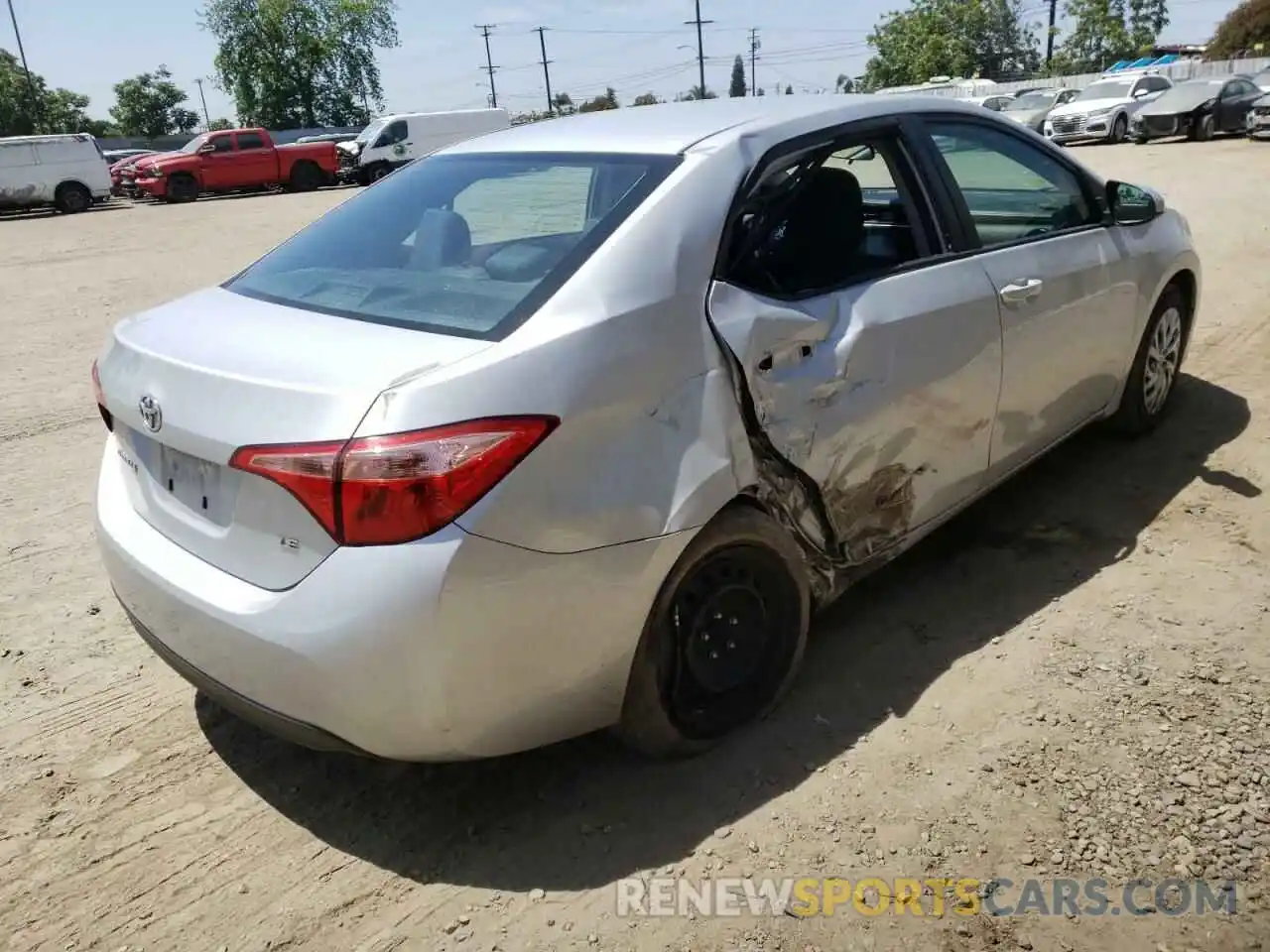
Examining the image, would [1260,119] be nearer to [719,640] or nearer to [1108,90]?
[1108,90]

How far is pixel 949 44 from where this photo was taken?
7050 centimetres

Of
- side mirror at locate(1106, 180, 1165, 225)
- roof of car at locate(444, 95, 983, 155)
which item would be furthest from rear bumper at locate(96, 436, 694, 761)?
side mirror at locate(1106, 180, 1165, 225)

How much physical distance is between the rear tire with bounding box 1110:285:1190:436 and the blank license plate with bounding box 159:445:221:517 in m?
3.85

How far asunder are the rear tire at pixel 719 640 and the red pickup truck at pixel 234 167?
31079 mm

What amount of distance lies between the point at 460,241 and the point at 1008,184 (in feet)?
7.56

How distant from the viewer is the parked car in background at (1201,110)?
24828 millimetres

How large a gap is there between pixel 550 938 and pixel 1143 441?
3.85m

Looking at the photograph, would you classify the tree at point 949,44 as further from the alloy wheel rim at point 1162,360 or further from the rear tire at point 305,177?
the alloy wheel rim at point 1162,360

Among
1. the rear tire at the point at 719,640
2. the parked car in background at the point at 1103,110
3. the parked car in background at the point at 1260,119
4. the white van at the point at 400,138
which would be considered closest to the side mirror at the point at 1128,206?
the rear tire at the point at 719,640

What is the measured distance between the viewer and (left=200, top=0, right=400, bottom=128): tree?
5994 cm

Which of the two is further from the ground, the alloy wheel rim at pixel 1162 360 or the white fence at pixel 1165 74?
the alloy wheel rim at pixel 1162 360

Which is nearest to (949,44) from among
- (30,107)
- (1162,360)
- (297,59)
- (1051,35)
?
(1051,35)

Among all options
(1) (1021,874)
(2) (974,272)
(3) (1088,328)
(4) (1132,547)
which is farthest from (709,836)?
(3) (1088,328)

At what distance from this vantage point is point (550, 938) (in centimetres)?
227
